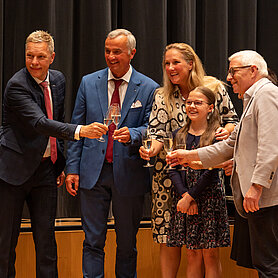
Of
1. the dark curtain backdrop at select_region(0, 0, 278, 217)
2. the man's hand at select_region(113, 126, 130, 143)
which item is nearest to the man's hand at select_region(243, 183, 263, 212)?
the man's hand at select_region(113, 126, 130, 143)

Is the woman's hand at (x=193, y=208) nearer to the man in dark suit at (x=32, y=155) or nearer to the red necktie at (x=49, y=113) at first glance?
the man in dark suit at (x=32, y=155)

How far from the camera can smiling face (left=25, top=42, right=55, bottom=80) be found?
10.2 feet

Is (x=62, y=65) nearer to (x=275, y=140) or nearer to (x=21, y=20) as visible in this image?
(x=21, y=20)

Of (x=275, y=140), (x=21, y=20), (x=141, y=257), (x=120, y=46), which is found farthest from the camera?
(x=21, y=20)

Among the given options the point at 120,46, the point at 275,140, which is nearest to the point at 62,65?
the point at 120,46

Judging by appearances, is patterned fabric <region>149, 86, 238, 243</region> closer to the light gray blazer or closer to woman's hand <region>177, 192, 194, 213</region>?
woman's hand <region>177, 192, 194, 213</region>

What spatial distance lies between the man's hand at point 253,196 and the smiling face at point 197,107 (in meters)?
0.74

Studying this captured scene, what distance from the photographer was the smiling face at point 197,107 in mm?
3152

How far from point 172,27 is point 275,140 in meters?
2.46

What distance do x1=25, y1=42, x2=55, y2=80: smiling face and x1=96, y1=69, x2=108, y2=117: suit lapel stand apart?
399 millimetres

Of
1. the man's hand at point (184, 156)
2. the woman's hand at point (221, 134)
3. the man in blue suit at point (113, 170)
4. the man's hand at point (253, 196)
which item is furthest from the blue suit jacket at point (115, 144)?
the man's hand at point (253, 196)

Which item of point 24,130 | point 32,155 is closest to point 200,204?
point 32,155

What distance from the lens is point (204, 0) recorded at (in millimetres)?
4770

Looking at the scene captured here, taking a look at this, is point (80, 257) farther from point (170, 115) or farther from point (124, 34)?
point (124, 34)
